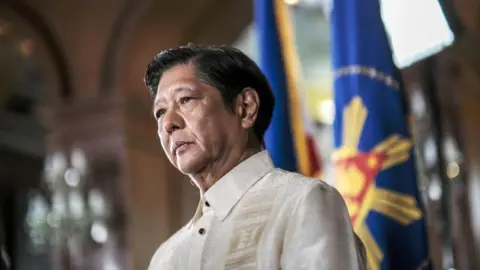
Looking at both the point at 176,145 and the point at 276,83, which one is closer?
the point at 176,145

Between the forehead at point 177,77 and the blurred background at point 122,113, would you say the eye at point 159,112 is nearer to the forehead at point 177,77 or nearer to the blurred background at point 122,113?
the forehead at point 177,77

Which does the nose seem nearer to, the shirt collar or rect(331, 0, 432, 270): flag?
the shirt collar

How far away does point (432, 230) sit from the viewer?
3.70 metres

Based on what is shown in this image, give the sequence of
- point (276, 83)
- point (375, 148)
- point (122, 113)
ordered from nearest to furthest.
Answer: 1. point (375, 148)
2. point (276, 83)
3. point (122, 113)

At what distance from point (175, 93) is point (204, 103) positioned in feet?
0.17

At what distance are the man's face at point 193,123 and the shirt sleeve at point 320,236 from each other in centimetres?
17

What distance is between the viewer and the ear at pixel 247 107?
126cm

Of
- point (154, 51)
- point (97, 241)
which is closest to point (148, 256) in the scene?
point (97, 241)

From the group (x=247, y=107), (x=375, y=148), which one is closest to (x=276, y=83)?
(x=375, y=148)

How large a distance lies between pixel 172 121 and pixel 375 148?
779 millimetres

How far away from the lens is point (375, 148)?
1859 millimetres

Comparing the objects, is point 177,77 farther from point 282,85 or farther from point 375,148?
point 282,85

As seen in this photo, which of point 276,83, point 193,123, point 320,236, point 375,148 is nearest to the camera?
point 320,236

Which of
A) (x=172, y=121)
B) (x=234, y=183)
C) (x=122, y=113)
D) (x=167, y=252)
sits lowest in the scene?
(x=167, y=252)
